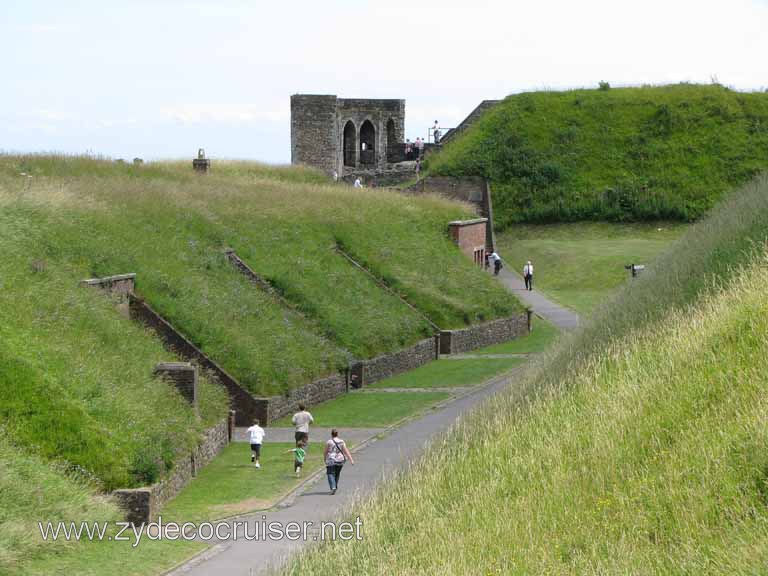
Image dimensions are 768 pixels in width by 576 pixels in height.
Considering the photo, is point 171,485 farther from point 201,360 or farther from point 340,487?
point 201,360

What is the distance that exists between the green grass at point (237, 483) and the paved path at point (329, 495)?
0.51m

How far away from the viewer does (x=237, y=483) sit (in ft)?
73.3

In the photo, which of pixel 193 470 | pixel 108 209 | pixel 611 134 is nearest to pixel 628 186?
pixel 611 134

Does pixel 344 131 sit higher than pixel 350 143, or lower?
higher

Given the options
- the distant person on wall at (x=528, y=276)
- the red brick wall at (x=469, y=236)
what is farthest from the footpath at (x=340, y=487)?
the distant person on wall at (x=528, y=276)

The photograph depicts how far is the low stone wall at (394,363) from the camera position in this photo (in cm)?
3222

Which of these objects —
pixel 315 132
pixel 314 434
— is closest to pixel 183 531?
pixel 314 434

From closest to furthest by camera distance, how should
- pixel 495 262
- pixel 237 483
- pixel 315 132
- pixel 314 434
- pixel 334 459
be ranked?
pixel 334 459 → pixel 237 483 → pixel 314 434 → pixel 495 262 → pixel 315 132

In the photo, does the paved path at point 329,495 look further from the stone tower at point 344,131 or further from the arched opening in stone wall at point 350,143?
the arched opening in stone wall at point 350,143

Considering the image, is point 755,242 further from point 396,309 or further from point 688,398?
point 396,309

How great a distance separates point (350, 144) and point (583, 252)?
17.1 m

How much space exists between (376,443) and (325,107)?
3725 cm

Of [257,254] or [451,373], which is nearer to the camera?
[451,373]

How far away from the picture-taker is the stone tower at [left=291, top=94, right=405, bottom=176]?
60844 mm
